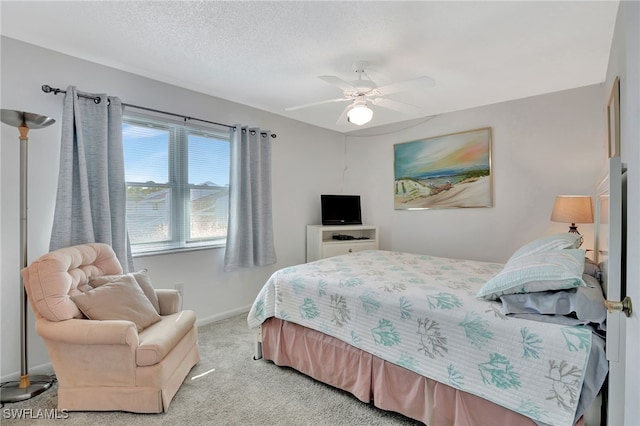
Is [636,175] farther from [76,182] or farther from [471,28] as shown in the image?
[76,182]

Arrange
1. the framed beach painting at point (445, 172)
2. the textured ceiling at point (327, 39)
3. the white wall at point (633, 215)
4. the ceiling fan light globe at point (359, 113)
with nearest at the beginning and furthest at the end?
the white wall at point (633, 215) → the textured ceiling at point (327, 39) → the ceiling fan light globe at point (359, 113) → the framed beach painting at point (445, 172)

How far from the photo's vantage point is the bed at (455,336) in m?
1.30

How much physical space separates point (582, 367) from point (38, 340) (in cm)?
332

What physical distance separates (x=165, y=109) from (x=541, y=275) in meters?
3.21

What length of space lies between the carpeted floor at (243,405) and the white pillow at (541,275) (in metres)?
0.93

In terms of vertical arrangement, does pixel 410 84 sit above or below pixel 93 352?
above

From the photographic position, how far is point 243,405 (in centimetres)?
188

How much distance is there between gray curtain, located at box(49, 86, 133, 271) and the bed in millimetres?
1390

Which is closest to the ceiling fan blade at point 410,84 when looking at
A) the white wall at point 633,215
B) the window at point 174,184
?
the white wall at point 633,215

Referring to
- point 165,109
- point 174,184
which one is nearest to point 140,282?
point 174,184

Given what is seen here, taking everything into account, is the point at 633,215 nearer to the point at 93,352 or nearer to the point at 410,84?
the point at 410,84

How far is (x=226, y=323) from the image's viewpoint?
323 centimetres

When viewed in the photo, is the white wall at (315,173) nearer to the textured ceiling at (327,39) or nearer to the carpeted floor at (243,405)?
the textured ceiling at (327,39)

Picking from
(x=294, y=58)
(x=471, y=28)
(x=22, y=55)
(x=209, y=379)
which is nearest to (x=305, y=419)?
(x=209, y=379)
